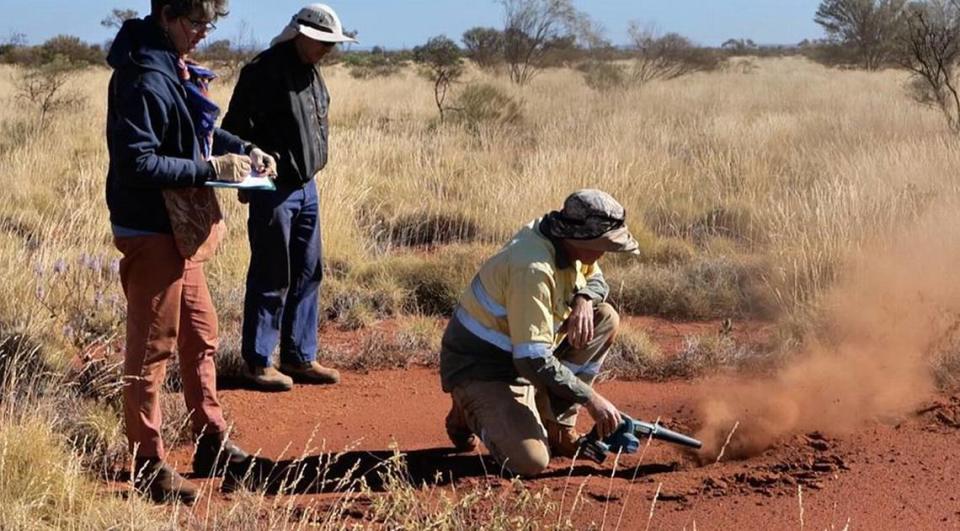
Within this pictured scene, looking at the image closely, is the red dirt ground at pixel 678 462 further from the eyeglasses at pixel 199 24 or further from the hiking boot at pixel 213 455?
the eyeglasses at pixel 199 24

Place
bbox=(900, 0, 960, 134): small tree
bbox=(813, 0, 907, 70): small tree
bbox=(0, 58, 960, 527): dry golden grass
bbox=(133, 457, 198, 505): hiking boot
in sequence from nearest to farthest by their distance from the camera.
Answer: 1. bbox=(133, 457, 198, 505): hiking boot
2. bbox=(0, 58, 960, 527): dry golden grass
3. bbox=(900, 0, 960, 134): small tree
4. bbox=(813, 0, 907, 70): small tree

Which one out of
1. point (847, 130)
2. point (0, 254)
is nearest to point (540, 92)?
point (847, 130)

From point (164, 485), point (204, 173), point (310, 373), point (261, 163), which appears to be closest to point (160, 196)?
point (204, 173)

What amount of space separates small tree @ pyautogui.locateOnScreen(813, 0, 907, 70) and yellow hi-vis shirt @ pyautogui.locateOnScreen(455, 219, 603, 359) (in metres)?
29.3

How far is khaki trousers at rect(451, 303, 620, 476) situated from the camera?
3.99 meters

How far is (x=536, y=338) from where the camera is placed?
374 centimetres

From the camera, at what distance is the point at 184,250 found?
11.7 ft

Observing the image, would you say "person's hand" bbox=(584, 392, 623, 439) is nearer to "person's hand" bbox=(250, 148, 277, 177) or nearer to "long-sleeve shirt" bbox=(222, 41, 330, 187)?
"person's hand" bbox=(250, 148, 277, 177)

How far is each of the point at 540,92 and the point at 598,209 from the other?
17.9 m

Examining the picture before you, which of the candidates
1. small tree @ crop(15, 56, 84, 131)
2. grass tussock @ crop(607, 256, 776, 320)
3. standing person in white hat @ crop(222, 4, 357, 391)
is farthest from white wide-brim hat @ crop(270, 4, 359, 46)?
small tree @ crop(15, 56, 84, 131)

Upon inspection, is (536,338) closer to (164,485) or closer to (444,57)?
(164,485)

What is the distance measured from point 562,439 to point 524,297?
35.2 inches

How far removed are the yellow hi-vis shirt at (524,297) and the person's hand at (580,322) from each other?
0.06 metres

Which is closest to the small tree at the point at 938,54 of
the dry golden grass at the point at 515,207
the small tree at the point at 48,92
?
the dry golden grass at the point at 515,207
